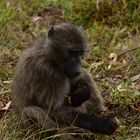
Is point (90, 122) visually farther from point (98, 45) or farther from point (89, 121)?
point (98, 45)

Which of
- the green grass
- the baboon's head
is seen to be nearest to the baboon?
the baboon's head

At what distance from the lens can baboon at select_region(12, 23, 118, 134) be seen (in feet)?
18.6

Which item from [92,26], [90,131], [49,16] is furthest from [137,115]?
[49,16]

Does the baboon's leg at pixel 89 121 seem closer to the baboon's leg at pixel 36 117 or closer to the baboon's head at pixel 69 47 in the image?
the baboon's leg at pixel 36 117

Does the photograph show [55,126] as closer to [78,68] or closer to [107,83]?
[78,68]

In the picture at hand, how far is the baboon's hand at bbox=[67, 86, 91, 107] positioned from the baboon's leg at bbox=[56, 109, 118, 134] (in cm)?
9

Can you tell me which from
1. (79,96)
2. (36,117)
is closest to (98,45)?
(79,96)

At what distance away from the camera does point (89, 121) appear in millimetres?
5785

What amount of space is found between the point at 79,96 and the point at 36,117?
1.37 feet

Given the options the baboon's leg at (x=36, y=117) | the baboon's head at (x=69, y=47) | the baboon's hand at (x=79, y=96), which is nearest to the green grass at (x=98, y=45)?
the baboon's leg at (x=36, y=117)

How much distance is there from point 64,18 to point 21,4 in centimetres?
70

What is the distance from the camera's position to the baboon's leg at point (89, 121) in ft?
18.9

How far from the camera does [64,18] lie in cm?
961

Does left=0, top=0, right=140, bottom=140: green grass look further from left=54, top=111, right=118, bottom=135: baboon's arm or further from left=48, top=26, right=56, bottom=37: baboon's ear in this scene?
left=48, top=26, right=56, bottom=37: baboon's ear
